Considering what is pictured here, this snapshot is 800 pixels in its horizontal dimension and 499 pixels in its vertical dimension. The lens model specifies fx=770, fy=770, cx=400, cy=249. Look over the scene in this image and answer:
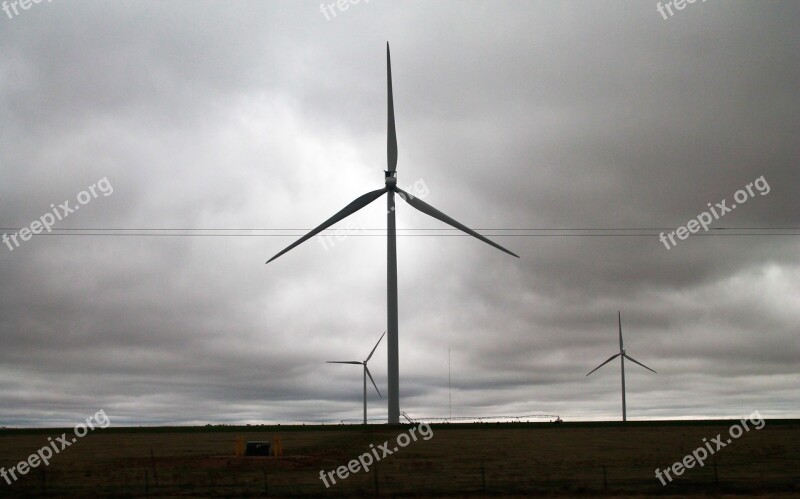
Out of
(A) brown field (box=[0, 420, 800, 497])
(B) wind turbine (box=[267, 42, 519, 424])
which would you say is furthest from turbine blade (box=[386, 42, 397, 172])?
(A) brown field (box=[0, 420, 800, 497])

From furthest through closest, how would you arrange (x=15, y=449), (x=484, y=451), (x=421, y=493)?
(x=15, y=449) < (x=484, y=451) < (x=421, y=493)

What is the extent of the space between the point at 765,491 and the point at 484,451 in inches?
1147

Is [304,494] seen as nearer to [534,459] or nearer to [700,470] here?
[534,459]

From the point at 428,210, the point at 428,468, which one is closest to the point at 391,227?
the point at 428,210

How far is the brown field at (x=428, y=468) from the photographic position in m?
46.7

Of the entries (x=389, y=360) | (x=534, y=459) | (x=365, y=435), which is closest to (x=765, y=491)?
(x=534, y=459)

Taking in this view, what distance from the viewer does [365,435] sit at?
8969cm

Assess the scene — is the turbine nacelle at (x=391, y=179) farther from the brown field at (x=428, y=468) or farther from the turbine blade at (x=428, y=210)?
the brown field at (x=428, y=468)

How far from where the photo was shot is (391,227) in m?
89.8

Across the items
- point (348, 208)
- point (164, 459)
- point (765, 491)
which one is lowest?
point (765, 491)

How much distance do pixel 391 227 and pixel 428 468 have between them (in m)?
37.7

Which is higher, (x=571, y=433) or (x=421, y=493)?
(x=571, y=433)

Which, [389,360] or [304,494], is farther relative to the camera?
[389,360]

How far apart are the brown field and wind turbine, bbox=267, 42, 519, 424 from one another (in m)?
6.39
